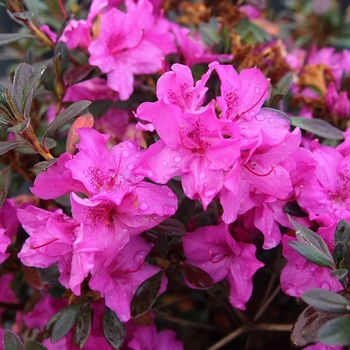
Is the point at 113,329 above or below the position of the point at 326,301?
below

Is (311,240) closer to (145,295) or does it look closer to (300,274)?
(300,274)

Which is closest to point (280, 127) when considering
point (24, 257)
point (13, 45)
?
point (24, 257)

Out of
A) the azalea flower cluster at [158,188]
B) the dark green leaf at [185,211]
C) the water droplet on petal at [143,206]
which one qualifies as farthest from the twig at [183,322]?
the water droplet on petal at [143,206]

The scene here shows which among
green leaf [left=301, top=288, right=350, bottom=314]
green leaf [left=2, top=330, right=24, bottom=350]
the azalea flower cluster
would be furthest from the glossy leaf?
green leaf [left=301, top=288, right=350, bottom=314]

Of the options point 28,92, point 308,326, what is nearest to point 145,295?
point 308,326

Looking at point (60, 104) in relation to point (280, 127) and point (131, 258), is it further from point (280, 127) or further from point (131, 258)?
point (280, 127)

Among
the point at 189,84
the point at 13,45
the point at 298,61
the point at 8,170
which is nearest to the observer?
the point at 189,84
